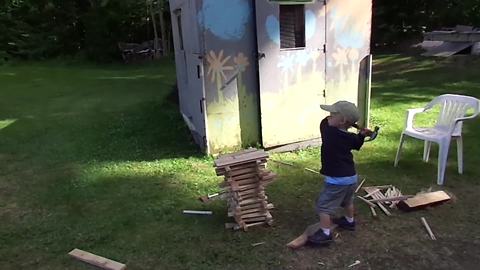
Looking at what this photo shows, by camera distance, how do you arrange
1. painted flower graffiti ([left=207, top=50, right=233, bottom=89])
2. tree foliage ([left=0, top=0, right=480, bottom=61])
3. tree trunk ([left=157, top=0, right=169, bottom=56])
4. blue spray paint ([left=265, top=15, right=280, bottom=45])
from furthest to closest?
tree foliage ([left=0, top=0, right=480, bottom=61]) → tree trunk ([left=157, top=0, right=169, bottom=56]) → blue spray paint ([left=265, top=15, right=280, bottom=45]) → painted flower graffiti ([left=207, top=50, right=233, bottom=89])

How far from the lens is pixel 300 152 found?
6.14 m

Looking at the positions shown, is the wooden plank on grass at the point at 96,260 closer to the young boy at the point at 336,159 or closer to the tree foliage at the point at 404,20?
the young boy at the point at 336,159

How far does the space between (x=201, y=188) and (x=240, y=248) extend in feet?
4.68

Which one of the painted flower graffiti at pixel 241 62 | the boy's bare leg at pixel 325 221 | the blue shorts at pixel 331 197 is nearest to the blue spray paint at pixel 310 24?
the painted flower graffiti at pixel 241 62

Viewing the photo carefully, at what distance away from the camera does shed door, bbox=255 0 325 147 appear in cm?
574

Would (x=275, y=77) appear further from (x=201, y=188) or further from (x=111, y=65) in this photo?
(x=111, y=65)

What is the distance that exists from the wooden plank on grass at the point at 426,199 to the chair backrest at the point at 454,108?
2.93 feet

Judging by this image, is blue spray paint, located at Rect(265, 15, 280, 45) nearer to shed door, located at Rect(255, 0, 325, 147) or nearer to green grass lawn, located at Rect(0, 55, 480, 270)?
shed door, located at Rect(255, 0, 325, 147)

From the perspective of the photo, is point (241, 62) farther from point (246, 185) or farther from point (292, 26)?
point (246, 185)

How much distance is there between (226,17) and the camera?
18.2ft

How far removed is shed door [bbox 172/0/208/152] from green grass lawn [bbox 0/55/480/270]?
0.31 metres

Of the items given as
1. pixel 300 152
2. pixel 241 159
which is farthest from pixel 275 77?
pixel 241 159

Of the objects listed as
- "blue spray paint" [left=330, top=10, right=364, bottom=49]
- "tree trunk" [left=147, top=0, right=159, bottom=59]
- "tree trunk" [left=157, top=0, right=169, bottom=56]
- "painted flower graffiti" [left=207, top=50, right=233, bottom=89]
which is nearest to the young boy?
"painted flower graffiti" [left=207, top=50, right=233, bottom=89]

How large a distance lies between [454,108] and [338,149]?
239cm
